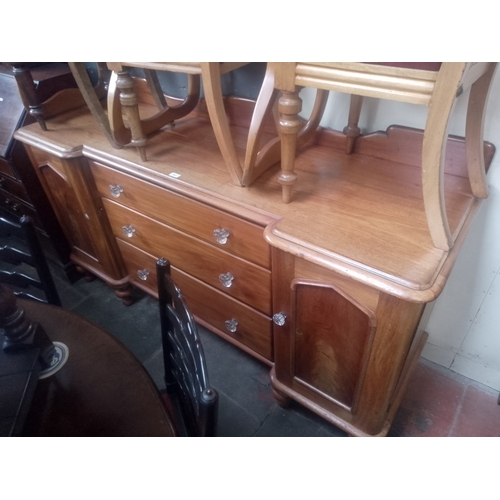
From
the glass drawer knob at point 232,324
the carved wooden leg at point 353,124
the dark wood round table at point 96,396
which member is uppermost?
the carved wooden leg at point 353,124

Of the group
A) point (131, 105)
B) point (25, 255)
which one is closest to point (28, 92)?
point (131, 105)

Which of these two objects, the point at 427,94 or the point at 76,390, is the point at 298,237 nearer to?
the point at 427,94

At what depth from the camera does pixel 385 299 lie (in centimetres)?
80

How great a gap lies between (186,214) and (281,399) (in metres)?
0.74

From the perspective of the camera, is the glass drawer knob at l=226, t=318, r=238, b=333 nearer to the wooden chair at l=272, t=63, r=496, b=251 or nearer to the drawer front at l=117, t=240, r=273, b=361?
the drawer front at l=117, t=240, r=273, b=361

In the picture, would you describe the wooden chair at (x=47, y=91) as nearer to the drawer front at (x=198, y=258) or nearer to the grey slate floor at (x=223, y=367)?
the drawer front at (x=198, y=258)

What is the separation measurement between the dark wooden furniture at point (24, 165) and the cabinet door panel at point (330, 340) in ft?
4.29

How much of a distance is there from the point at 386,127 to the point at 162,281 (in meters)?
Result: 0.79

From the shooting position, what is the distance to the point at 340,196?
3.22 feet

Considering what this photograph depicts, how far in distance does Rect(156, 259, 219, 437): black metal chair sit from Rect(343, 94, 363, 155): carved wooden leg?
0.66 metres

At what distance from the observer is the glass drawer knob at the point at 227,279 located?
1183 mm

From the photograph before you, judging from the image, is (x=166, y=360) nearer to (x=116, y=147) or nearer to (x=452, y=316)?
(x=116, y=147)

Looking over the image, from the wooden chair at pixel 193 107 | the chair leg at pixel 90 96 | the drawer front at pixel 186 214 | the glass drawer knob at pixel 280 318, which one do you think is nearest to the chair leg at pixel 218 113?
the wooden chair at pixel 193 107

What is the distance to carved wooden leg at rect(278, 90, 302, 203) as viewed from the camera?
31.5 inches
